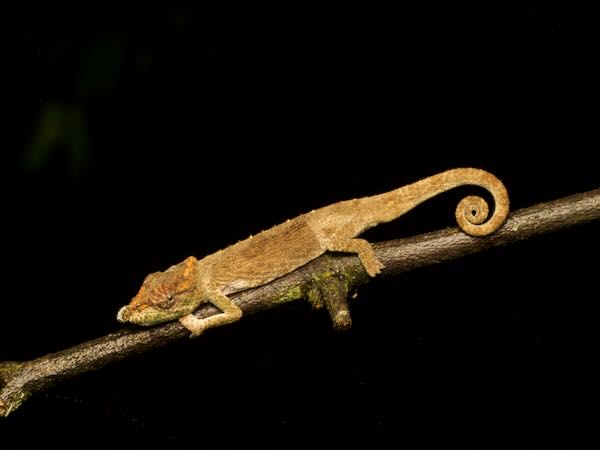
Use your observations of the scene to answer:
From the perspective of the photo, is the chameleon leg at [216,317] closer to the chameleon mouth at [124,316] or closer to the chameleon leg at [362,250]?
the chameleon mouth at [124,316]

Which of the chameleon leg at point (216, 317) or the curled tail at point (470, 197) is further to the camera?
the chameleon leg at point (216, 317)

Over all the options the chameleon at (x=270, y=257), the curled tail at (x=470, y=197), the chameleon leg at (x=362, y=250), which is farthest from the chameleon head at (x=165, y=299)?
the curled tail at (x=470, y=197)

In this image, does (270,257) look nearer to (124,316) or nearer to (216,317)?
(216,317)

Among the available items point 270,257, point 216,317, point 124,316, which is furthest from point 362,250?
point 124,316

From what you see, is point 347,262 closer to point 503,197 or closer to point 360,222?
point 360,222

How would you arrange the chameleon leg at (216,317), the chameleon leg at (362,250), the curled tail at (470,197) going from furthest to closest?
the chameleon leg at (216,317) → the chameleon leg at (362,250) → the curled tail at (470,197)

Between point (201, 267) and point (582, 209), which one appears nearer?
point (582, 209)

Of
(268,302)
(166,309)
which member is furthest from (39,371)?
(268,302)

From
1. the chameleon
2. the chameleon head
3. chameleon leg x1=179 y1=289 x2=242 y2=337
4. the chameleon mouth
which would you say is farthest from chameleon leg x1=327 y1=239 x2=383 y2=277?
the chameleon mouth
